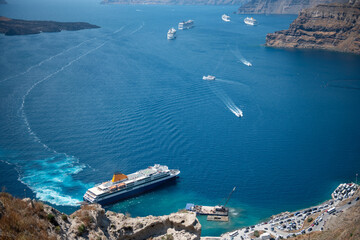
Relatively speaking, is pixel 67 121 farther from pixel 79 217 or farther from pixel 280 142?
pixel 79 217

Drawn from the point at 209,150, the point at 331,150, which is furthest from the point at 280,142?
the point at 209,150

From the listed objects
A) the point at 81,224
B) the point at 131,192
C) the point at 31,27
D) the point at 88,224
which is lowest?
the point at 131,192

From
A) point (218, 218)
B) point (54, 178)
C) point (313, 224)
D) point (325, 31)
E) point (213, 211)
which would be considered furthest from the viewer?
point (325, 31)

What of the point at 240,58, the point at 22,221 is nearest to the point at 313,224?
the point at 22,221

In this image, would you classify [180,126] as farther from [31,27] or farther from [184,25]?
[184,25]

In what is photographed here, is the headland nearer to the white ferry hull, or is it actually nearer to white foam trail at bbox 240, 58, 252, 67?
the white ferry hull

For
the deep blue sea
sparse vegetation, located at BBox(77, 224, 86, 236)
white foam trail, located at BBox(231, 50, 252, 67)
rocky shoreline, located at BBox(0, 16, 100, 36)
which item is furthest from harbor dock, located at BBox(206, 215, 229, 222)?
rocky shoreline, located at BBox(0, 16, 100, 36)
